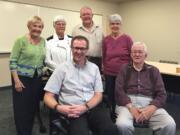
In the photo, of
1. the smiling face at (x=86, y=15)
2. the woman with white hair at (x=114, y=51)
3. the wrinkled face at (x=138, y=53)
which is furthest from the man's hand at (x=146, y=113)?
the smiling face at (x=86, y=15)

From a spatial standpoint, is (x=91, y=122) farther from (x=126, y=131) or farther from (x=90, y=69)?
(x=90, y=69)

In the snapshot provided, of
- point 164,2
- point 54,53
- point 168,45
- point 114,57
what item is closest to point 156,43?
point 168,45

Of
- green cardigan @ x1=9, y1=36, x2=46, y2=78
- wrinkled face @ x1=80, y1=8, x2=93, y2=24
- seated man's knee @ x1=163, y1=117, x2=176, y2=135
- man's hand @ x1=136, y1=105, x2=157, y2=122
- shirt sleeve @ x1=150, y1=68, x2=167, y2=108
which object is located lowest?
seated man's knee @ x1=163, y1=117, x2=176, y2=135

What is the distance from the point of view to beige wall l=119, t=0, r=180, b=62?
6.80 metres

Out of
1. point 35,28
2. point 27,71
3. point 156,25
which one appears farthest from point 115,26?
point 156,25

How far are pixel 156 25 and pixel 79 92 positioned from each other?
18.7ft

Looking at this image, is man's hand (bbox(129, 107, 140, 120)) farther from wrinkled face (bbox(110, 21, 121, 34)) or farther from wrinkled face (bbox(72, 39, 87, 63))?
wrinkled face (bbox(110, 21, 121, 34))

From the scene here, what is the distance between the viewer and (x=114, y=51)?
A: 9.49 feet

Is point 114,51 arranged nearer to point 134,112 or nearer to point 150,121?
point 134,112

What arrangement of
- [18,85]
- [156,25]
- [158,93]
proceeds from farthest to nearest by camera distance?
[156,25]
[18,85]
[158,93]

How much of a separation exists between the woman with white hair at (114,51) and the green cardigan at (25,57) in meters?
0.86

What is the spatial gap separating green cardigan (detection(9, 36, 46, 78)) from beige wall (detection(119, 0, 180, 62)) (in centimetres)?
529

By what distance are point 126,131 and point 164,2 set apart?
5.83 meters

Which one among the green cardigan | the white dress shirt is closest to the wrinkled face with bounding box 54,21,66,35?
the white dress shirt
